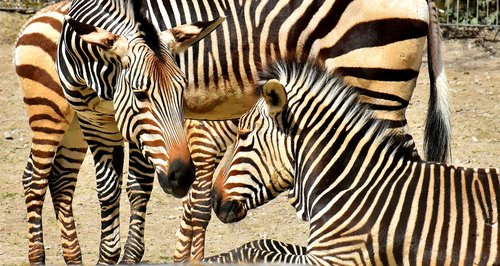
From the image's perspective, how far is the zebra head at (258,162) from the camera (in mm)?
6410

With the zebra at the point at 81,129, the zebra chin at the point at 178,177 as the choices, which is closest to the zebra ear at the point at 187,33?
the zebra at the point at 81,129

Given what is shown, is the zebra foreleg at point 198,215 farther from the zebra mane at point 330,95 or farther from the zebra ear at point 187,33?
the zebra mane at point 330,95

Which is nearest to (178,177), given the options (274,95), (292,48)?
(274,95)

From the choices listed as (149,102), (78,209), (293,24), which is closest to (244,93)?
(293,24)

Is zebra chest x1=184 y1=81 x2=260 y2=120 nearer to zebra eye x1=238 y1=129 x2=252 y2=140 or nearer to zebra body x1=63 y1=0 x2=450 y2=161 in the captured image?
zebra body x1=63 y1=0 x2=450 y2=161

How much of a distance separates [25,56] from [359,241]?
4201mm

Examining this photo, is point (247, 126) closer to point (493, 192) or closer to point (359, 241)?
point (359, 241)

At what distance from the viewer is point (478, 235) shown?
5.90 meters

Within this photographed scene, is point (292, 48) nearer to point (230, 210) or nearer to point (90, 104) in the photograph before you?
point (90, 104)

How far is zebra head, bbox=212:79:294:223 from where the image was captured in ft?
21.0

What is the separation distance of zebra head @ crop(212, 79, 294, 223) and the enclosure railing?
9.63 m

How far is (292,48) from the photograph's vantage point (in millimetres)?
8180

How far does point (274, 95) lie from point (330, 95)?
1.07ft

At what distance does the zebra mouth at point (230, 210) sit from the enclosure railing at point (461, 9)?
9.68 meters
